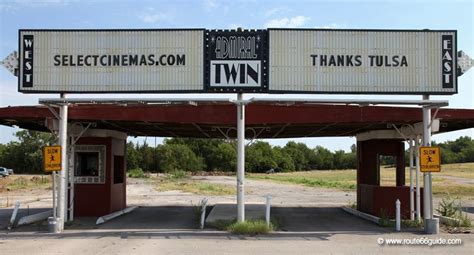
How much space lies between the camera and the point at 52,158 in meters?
14.8

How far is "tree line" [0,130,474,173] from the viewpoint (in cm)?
9481

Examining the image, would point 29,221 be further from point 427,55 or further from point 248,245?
point 427,55

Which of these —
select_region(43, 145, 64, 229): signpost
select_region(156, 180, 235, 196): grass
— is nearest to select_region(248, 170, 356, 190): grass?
select_region(156, 180, 235, 196): grass

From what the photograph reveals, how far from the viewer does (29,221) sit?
17.4 metres

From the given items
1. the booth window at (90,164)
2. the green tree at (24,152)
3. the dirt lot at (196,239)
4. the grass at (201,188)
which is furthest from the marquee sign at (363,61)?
the green tree at (24,152)

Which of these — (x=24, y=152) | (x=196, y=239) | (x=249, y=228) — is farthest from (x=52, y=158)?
(x=24, y=152)

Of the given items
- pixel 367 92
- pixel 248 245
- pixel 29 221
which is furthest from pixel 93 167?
pixel 367 92

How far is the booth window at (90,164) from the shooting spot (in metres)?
19.1

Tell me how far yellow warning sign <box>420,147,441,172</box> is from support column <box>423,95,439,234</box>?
0.46 meters

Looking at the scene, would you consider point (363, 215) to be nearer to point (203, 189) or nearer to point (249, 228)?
point (249, 228)

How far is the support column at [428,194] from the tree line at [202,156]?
60.2 meters

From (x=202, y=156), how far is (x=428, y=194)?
311 feet

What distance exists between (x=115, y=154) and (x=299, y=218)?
7138 millimetres

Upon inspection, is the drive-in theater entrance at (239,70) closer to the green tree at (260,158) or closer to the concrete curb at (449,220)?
the concrete curb at (449,220)
